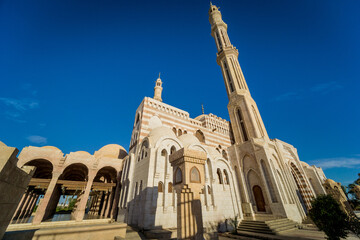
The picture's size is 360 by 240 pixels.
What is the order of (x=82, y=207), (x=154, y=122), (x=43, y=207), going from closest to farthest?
1. (x=43, y=207)
2. (x=82, y=207)
3. (x=154, y=122)

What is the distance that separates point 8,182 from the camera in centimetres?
354

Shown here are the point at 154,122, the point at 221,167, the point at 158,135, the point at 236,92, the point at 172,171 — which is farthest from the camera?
the point at 236,92

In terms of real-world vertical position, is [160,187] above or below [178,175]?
above

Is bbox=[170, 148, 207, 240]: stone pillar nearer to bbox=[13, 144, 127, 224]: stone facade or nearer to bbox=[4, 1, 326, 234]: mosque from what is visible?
bbox=[4, 1, 326, 234]: mosque

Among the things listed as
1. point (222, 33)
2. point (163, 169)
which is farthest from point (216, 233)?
point (222, 33)

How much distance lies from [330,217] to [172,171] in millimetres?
9744

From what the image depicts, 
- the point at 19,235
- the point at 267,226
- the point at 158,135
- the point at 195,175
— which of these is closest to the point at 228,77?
the point at 158,135

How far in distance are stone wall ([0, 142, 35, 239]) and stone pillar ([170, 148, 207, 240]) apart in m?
5.25

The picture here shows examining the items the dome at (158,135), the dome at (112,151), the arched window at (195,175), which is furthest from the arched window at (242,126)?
the dome at (112,151)

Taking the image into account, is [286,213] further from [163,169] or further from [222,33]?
[222,33]

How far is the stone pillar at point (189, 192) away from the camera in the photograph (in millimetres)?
6227

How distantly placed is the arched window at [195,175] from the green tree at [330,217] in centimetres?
676

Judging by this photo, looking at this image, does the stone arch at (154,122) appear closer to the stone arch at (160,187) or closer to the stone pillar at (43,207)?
the stone arch at (160,187)

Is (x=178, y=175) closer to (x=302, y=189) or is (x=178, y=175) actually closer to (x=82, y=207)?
(x=82, y=207)
